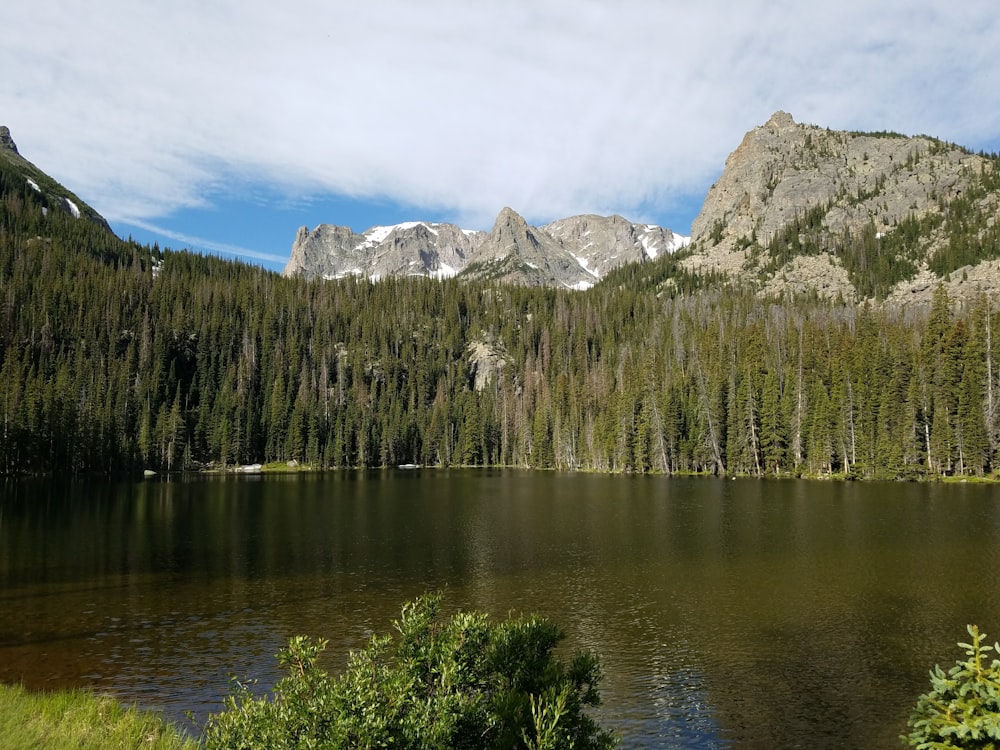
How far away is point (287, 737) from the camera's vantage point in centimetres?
694

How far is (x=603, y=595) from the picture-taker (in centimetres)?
3189

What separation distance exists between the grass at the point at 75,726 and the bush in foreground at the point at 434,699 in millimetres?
6149

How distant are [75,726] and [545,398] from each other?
161 meters

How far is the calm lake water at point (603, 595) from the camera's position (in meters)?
20.0

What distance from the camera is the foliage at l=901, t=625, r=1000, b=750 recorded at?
7.29 meters

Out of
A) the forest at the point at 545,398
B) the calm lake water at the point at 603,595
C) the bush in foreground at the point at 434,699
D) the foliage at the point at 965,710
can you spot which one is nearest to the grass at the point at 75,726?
the calm lake water at the point at 603,595

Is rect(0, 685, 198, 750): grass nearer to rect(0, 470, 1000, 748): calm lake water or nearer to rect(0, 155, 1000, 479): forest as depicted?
rect(0, 470, 1000, 748): calm lake water

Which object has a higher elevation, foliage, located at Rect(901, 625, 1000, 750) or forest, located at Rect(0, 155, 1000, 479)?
forest, located at Rect(0, 155, 1000, 479)

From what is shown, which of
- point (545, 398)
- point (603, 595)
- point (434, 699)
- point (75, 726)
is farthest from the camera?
point (545, 398)

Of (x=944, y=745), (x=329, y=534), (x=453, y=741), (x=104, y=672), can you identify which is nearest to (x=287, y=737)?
(x=453, y=741)

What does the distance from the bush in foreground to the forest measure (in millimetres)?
108936

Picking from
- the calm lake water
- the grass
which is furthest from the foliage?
the grass

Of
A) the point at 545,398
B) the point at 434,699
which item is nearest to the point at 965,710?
the point at 434,699

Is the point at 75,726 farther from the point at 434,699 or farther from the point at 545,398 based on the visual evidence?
the point at 545,398
